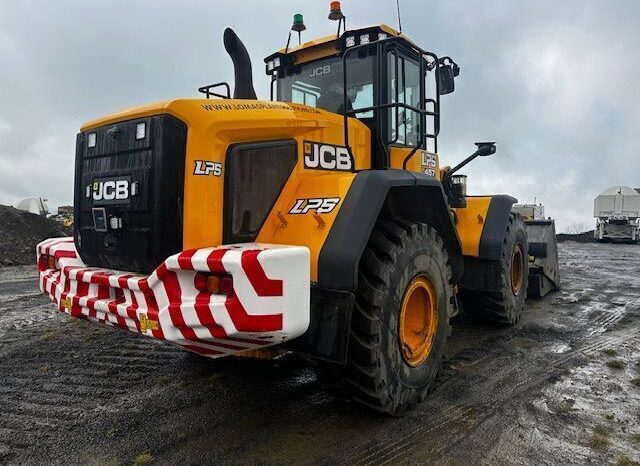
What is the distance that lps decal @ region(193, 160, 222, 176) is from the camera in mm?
2949

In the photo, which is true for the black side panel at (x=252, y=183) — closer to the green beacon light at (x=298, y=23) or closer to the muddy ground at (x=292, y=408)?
the muddy ground at (x=292, y=408)

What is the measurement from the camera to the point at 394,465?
8.98ft

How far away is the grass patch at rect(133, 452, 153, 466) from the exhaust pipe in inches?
96.6

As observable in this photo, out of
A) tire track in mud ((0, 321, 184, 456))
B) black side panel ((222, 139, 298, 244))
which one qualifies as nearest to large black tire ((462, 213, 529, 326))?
black side panel ((222, 139, 298, 244))

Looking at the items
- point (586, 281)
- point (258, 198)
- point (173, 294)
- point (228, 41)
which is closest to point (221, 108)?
point (258, 198)

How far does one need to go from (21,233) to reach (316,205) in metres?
13.9

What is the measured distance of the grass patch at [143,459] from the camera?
9.04ft

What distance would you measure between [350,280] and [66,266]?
201 centimetres

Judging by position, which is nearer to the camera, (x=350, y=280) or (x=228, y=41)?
(x=350, y=280)

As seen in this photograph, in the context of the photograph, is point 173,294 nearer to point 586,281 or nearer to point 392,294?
point 392,294

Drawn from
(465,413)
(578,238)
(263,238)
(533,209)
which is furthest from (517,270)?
(578,238)

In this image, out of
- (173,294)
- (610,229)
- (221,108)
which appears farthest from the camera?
(610,229)

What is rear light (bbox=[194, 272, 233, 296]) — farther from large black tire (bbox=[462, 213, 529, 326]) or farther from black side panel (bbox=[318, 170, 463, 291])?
large black tire (bbox=[462, 213, 529, 326])

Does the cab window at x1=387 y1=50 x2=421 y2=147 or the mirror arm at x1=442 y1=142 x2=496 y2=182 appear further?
the mirror arm at x1=442 y1=142 x2=496 y2=182
